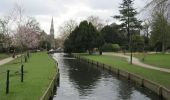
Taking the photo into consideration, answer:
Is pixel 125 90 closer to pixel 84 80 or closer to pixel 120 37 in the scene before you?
pixel 84 80

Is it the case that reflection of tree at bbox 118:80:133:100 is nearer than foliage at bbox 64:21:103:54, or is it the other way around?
reflection of tree at bbox 118:80:133:100

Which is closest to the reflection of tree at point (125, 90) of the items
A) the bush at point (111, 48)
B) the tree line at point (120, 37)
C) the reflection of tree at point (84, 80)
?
the reflection of tree at point (84, 80)

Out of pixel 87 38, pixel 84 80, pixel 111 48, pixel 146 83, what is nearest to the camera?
pixel 146 83

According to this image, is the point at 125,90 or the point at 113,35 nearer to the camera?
the point at 125,90

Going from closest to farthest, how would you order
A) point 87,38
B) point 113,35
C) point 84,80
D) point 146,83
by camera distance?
point 146,83
point 84,80
point 87,38
point 113,35

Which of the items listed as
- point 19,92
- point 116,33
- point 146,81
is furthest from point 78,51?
point 19,92

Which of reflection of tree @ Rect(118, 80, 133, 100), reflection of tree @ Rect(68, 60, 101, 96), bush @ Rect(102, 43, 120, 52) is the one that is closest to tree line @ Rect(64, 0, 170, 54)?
bush @ Rect(102, 43, 120, 52)

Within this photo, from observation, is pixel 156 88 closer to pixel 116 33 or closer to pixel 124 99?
pixel 124 99

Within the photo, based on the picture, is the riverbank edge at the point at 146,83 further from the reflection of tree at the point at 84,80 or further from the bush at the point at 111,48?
the bush at the point at 111,48

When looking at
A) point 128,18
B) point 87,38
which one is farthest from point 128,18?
point 87,38

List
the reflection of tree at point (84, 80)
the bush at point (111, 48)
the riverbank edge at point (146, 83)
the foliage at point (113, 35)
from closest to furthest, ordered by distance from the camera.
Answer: the riverbank edge at point (146, 83) → the reflection of tree at point (84, 80) → the bush at point (111, 48) → the foliage at point (113, 35)

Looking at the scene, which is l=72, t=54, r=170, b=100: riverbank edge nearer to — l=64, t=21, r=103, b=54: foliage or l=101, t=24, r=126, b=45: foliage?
l=64, t=21, r=103, b=54: foliage

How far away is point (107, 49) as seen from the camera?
113 metres

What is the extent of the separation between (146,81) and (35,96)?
515 inches
